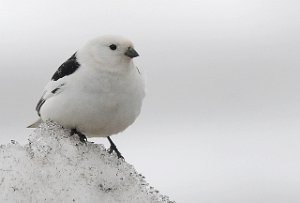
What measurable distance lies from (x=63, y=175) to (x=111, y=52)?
2.33 meters

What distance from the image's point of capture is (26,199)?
430 cm

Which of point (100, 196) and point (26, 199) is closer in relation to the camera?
point (26, 199)

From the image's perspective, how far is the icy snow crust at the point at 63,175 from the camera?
4398 millimetres

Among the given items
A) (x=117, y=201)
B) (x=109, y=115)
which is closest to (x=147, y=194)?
(x=117, y=201)

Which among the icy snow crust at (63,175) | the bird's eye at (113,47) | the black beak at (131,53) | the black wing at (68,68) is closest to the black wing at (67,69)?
the black wing at (68,68)

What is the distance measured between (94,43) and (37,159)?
236cm

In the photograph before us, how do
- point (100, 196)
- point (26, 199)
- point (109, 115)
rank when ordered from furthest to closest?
point (109, 115), point (100, 196), point (26, 199)

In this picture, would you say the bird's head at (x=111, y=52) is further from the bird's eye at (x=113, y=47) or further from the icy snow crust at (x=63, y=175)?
the icy snow crust at (x=63, y=175)

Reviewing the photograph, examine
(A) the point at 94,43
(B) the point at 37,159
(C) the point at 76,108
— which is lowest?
(B) the point at 37,159

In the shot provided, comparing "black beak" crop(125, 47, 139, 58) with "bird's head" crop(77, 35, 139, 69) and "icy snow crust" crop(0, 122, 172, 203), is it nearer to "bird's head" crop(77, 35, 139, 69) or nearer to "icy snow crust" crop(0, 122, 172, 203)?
"bird's head" crop(77, 35, 139, 69)

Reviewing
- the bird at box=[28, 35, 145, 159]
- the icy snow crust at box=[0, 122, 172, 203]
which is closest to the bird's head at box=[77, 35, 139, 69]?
the bird at box=[28, 35, 145, 159]

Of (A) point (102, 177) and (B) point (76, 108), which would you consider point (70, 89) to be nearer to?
(B) point (76, 108)

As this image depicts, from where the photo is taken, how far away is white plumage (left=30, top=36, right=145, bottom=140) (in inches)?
258

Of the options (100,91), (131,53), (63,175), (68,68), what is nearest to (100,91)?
(100,91)
